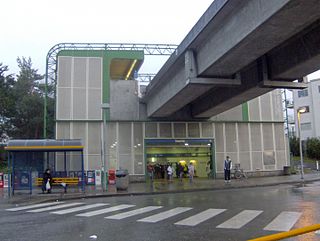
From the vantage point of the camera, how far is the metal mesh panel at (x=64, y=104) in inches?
1282

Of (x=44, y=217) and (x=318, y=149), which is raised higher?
(x=318, y=149)

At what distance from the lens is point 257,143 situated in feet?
118

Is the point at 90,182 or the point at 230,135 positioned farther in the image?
the point at 230,135

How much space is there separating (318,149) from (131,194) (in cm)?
4285

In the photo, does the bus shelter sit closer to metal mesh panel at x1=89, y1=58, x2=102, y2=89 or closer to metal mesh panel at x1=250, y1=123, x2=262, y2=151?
metal mesh panel at x1=89, y1=58, x2=102, y2=89

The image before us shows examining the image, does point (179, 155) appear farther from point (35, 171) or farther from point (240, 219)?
point (240, 219)

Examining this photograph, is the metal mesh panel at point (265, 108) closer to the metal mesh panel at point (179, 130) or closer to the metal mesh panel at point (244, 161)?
the metal mesh panel at point (244, 161)

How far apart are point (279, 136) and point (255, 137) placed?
8.20 feet

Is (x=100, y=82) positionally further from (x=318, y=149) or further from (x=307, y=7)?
(x=318, y=149)

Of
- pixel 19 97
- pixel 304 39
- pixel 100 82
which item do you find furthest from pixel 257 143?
pixel 19 97

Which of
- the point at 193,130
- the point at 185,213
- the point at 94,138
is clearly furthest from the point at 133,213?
the point at 193,130

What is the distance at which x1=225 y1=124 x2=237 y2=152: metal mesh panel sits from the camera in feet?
116

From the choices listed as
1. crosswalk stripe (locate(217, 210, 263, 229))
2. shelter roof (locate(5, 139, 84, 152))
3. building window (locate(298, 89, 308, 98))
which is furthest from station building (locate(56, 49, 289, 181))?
building window (locate(298, 89, 308, 98))

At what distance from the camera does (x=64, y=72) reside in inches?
1303
